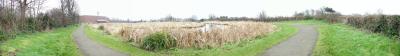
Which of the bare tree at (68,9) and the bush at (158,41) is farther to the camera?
the bare tree at (68,9)

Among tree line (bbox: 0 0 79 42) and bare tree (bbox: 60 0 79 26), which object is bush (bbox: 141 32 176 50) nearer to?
tree line (bbox: 0 0 79 42)

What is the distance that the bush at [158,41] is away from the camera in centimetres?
2570

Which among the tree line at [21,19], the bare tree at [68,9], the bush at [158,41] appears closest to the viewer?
the bush at [158,41]

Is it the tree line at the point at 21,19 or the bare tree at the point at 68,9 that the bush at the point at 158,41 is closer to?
the tree line at the point at 21,19

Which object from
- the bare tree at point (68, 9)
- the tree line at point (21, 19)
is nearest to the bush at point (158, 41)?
the tree line at point (21, 19)

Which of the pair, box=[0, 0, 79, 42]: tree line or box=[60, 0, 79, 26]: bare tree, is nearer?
box=[0, 0, 79, 42]: tree line

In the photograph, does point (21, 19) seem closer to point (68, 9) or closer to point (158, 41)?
point (158, 41)

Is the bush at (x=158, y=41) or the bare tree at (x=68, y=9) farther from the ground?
the bare tree at (x=68, y=9)

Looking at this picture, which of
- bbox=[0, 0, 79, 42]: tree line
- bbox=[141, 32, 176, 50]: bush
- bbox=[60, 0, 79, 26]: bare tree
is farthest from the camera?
bbox=[60, 0, 79, 26]: bare tree

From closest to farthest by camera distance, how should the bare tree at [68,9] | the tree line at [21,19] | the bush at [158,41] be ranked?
the bush at [158,41], the tree line at [21,19], the bare tree at [68,9]

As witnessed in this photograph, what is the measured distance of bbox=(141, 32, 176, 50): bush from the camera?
25.7m

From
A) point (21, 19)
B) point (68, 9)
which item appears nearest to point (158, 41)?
point (21, 19)

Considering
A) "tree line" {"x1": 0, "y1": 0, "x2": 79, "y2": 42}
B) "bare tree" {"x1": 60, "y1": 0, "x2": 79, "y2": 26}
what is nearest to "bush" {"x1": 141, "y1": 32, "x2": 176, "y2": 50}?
"tree line" {"x1": 0, "y1": 0, "x2": 79, "y2": 42}

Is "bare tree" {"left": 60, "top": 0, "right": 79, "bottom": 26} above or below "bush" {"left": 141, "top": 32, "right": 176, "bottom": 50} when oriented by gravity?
above
